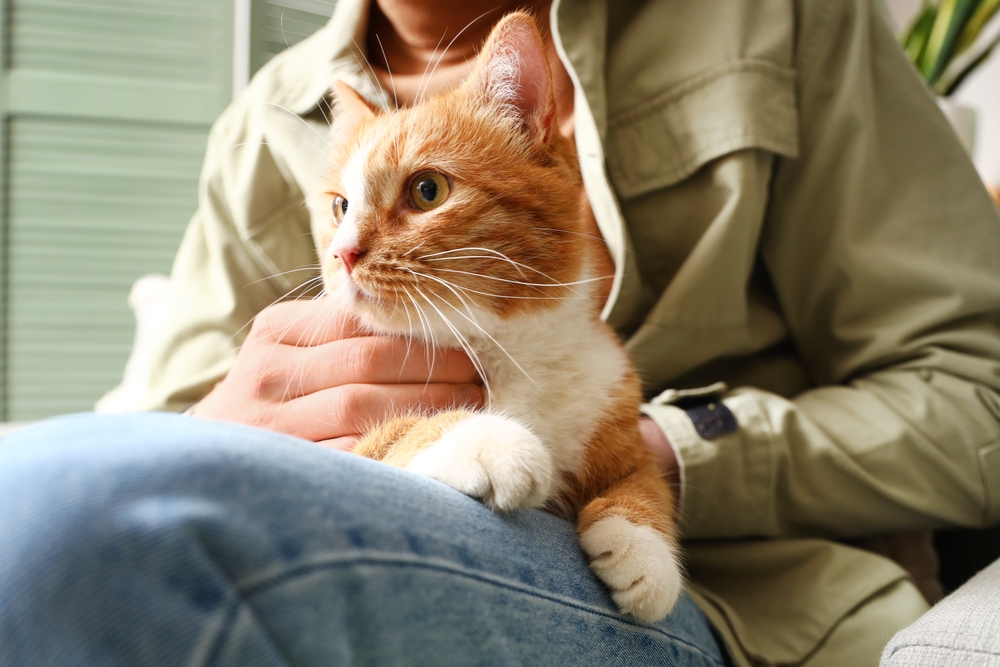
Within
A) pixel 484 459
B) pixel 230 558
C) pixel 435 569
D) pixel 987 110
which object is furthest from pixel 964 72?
pixel 230 558

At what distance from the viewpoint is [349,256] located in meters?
0.72

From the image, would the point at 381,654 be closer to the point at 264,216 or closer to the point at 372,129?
the point at 372,129

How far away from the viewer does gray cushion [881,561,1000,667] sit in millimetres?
540

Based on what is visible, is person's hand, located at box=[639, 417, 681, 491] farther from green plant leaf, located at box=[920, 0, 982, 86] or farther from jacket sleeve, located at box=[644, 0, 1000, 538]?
green plant leaf, located at box=[920, 0, 982, 86]

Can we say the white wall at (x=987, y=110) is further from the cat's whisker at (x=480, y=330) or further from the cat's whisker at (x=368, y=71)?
the cat's whisker at (x=480, y=330)

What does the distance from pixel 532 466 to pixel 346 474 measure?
200mm

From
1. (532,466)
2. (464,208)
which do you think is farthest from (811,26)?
(532,466)

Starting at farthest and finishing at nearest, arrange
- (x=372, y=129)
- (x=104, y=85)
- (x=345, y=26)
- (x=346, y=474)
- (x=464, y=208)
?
(x=104, y=85) < (x=345, y=26) < (x=372, y=129) < (x=464, y=208) < (x=346, y=474)

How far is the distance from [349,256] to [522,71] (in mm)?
326

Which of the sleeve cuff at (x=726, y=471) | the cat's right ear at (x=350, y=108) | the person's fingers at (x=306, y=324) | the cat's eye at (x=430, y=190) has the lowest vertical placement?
the sleeve cuff at (x=726, y=471)

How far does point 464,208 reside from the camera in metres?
0.73

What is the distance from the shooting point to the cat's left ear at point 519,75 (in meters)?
0.76

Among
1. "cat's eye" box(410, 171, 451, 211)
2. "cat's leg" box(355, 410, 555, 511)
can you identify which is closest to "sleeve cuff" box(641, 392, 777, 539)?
"cat's leg" box(355, 410, 555, 511)

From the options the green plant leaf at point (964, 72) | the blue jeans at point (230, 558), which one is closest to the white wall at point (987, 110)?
the green plant leaf at point (964, 72)
